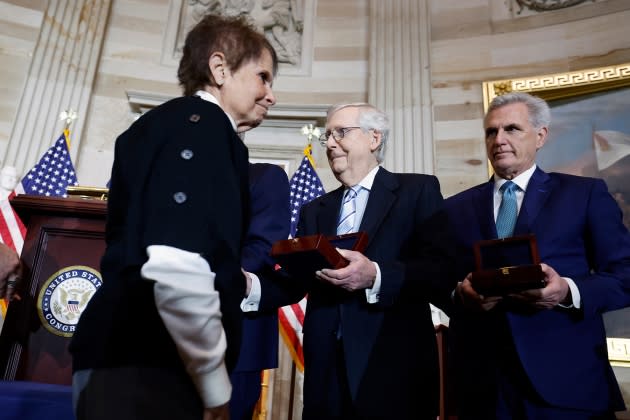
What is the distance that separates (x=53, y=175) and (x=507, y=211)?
4.50 m

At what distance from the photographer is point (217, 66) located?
4.90 ft

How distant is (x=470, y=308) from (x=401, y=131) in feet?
13.4

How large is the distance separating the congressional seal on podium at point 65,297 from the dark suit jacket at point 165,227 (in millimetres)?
1352

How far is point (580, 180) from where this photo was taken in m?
2.12

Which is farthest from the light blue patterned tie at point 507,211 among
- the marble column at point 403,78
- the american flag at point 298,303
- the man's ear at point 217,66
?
the marble column at point 403,78

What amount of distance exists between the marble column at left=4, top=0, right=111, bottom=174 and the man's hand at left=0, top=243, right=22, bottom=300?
388 centimetres

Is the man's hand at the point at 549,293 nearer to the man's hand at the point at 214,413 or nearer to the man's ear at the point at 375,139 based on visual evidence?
the man's ear at the point at 375,139

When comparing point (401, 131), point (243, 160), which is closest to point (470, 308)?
point (243, 160)

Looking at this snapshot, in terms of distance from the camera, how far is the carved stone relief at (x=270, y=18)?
22.4ft

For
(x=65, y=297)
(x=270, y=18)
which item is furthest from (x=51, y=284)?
(x=270, y=18)

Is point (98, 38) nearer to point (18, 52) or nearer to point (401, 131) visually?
point (18, 52)

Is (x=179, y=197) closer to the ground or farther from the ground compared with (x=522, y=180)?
closer to the ground

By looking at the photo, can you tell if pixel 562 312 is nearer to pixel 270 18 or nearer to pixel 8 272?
pixel 8 272

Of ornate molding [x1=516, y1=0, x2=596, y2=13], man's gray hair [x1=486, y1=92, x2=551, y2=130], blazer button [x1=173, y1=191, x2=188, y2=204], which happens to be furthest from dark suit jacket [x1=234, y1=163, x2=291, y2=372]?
ornate molding [x1=516, y1=0, x2=596, y2=13]
